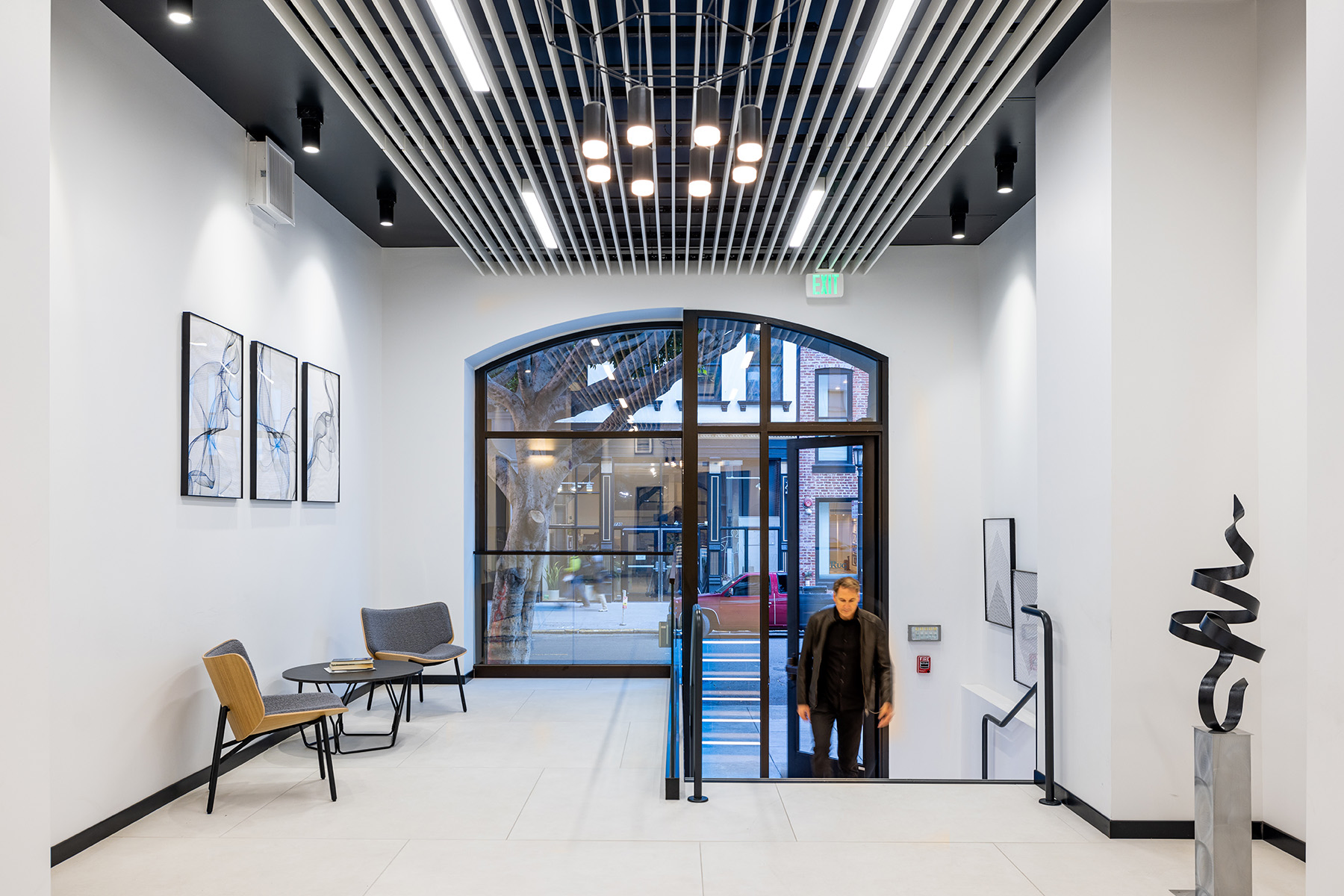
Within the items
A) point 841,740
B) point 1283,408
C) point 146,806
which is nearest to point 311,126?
point 146,806

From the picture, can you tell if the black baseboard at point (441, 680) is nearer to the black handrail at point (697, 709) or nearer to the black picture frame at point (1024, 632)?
the black handrail at point (697, 709)

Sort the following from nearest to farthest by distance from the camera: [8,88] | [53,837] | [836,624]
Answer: [8,88]
[53,837]
[836,624]

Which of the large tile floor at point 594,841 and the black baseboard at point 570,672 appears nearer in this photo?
the large tile floor at point 594,841

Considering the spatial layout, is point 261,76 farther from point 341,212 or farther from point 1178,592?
point 1178,592

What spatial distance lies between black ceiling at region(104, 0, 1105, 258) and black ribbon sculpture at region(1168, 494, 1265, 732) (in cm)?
259

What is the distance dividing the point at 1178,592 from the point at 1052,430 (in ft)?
3.44

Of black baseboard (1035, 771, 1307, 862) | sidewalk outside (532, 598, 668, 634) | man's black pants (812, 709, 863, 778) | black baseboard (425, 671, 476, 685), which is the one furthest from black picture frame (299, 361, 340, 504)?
black baseboard (1035, 771, 1307, 862)

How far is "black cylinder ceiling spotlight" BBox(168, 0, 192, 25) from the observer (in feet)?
13.0

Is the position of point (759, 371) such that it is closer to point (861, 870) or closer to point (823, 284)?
point (823, 284)

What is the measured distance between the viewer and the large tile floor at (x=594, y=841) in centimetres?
361

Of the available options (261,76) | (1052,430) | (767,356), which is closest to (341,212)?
(261,76)

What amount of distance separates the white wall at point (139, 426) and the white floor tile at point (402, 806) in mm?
657

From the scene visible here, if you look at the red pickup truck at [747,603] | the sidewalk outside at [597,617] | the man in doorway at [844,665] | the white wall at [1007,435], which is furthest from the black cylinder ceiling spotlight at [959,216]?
the sidewalk outside at [597,617]

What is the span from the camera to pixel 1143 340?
4105mm
